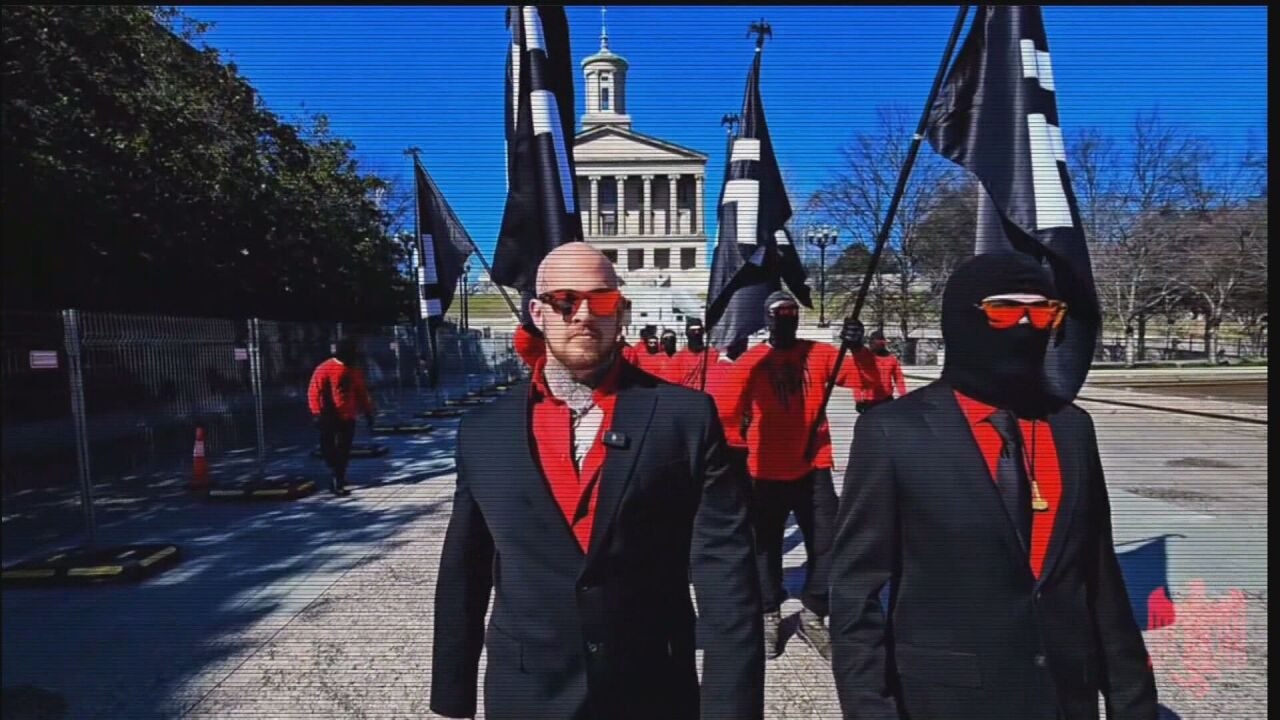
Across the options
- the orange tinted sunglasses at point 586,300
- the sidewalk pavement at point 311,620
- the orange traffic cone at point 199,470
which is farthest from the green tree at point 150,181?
the orange tinted sunglasses at point 586,300

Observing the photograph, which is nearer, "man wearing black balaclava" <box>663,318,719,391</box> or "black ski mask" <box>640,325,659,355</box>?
"man wearing black balaclava" <box>663,318,719,391</box>

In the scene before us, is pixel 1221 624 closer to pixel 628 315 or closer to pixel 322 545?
pixel 628 315

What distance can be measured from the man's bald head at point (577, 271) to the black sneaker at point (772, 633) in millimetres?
2570

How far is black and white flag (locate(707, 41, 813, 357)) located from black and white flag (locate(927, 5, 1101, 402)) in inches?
56.7

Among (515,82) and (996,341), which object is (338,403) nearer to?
(515,82)

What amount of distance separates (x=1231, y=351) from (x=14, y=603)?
6835mm

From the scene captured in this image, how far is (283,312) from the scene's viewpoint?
19141 millimetres

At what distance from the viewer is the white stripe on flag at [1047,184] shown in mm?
2650

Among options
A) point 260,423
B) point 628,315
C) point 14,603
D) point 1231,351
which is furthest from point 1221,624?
point 260,423

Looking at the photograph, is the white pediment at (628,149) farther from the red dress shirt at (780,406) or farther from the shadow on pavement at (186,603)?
the red dress shirt at (780,406)

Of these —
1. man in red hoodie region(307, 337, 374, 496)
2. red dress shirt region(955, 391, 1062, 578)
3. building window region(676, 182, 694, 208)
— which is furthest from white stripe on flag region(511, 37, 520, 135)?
building window region(676, 182, 694, 208)

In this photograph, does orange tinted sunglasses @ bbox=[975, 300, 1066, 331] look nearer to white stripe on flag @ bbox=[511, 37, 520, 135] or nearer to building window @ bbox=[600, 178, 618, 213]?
white stripe on flag @ bbox=[511, 37, 520, 135]

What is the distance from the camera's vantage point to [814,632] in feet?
13.1

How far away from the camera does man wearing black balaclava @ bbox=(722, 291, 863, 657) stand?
13.4ft
